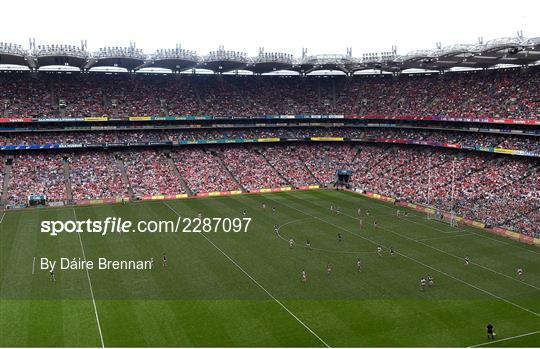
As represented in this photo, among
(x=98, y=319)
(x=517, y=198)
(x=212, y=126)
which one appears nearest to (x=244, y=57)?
(x=212, y=126)

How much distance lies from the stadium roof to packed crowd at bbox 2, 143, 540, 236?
13949 mm

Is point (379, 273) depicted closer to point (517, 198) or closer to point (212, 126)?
point (517, 198)

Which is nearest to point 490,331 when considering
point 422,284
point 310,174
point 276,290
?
point 422,284

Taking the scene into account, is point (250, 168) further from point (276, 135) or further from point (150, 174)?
point (150, 174)

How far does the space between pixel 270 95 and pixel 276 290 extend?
61.3 meters

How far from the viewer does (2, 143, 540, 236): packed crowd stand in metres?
57.0

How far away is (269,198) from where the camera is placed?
2697 inches

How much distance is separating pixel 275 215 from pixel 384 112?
3686cm

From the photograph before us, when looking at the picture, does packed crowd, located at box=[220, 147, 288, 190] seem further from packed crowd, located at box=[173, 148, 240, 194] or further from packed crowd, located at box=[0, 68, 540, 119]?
packed crowd, located at box=[0, 68, 540, 119]

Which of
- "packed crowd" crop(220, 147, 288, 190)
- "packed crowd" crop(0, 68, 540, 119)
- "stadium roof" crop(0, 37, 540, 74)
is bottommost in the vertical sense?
"packed crowd" crop(220, 147, 288, 190)

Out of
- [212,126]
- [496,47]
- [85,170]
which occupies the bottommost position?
[85,170]

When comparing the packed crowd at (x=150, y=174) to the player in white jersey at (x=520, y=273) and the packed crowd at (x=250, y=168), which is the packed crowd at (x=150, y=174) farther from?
the player in white jersey at (x=520, y=273)

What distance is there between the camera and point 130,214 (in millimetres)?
57094

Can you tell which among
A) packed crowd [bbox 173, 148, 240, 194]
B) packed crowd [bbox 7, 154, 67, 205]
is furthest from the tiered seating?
packed crowd [bbox 7, 154, 67, 205]
